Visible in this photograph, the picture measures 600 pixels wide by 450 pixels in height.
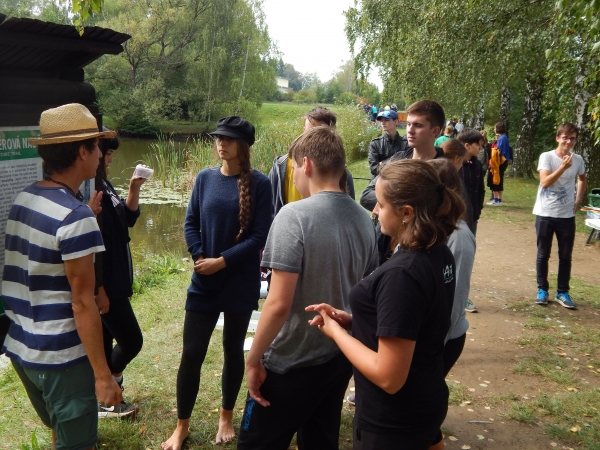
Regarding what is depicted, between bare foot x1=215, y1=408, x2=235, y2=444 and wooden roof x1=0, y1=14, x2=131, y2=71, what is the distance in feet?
7.09

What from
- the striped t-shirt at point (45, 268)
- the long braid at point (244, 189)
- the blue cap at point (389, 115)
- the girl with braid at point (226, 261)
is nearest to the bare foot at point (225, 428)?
the girl with braid at point (226, 261)

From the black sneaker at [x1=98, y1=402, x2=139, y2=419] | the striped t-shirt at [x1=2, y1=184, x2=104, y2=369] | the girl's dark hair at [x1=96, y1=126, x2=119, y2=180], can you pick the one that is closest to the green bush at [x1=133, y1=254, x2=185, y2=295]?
the black sneaker at [x1=98, y1=402, x2=139, y2=419]

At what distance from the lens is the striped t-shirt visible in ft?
7.24

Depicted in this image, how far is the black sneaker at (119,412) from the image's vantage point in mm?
3646

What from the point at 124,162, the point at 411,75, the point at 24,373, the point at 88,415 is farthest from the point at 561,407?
the point at 124,162

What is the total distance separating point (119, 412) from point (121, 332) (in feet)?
2.01

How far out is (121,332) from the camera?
11.2ft

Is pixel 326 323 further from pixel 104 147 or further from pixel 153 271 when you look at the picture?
pixel 153 271

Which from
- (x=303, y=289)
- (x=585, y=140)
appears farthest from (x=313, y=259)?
(x=585, y=140)

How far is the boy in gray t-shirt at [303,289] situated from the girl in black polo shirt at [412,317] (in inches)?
10.9

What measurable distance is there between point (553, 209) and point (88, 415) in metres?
5.39

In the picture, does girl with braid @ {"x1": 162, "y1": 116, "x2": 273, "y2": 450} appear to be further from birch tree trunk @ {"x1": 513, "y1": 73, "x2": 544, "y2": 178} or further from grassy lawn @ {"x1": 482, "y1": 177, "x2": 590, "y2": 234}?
birch tree trunk @ {"x1": 513, "y1": 73, "x2": 544, "y2": 178}

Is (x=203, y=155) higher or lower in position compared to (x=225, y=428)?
higher

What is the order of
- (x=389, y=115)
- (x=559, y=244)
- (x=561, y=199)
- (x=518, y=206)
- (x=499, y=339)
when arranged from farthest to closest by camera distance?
(x=518, y=206), (x=559, y=244), (x=561, y=199), (x=389, y=115), (x=499, y=339)
